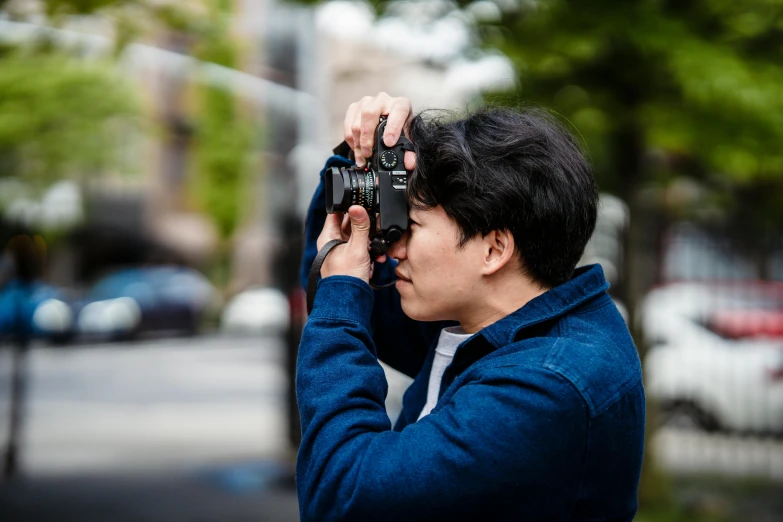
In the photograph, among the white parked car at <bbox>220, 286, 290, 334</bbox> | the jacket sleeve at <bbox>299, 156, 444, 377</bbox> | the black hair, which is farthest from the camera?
the white parked car at <bbox>220, 286, 290, 334</bbox>

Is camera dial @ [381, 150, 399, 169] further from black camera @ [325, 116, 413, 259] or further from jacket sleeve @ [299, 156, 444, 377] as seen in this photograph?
jacket sleeve @ [299, 156, 444, 377]

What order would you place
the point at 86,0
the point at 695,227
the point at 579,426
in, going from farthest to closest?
the point at 695,227, the point at 86,0, the point at 579,426

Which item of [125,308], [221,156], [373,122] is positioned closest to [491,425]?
[373,122]

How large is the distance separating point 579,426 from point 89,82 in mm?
22744

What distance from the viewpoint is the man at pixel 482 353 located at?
1.38 m

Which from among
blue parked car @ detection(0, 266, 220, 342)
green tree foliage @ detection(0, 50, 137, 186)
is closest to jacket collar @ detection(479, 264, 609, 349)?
blue parked car @ detection(0, 266, 220, 342)

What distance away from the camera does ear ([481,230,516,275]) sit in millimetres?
1577

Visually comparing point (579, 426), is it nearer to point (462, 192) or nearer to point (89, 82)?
point (462, 192)

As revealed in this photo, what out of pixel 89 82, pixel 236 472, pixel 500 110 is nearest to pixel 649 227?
pixel 236 472

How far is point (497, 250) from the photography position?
5.25ft

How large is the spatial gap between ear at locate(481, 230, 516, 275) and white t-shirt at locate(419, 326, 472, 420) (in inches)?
7.2

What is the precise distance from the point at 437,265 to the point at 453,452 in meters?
0.36

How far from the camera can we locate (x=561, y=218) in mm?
1562

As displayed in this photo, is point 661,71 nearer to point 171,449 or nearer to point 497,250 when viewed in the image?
point 497,250
